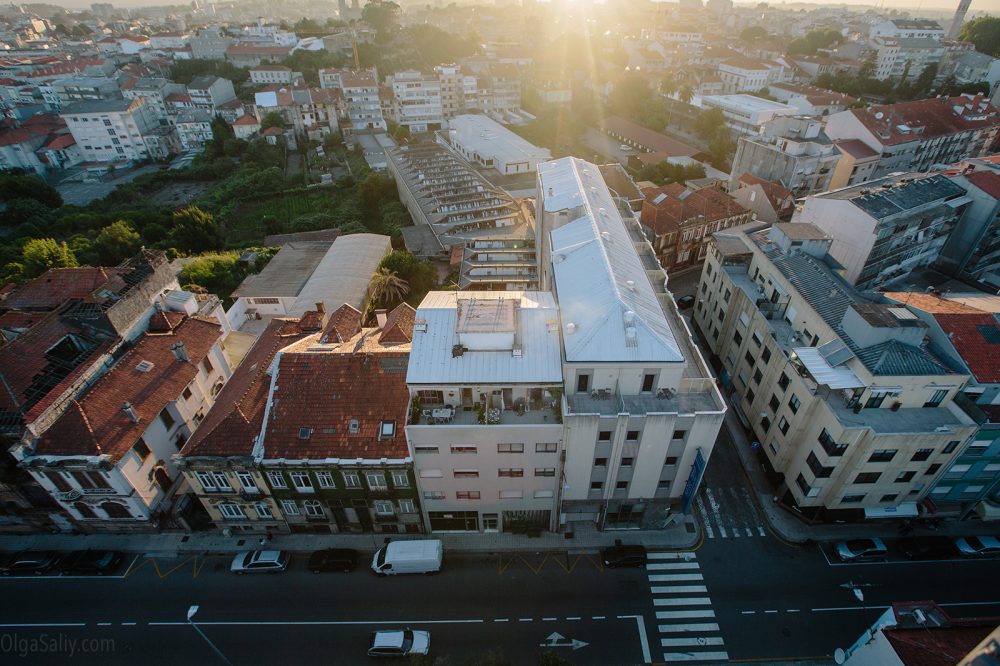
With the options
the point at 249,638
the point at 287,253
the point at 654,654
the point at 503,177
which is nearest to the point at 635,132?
the point at 503,177

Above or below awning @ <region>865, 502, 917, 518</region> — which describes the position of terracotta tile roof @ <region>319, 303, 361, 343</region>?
above

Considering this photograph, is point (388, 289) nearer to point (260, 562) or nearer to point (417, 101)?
point (260, 562)

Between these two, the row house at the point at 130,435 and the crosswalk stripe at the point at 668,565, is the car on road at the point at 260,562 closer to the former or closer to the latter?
the row house at the point at 130,435

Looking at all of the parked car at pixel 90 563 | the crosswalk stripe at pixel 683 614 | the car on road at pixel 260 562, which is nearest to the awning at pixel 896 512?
the crosswalk stripe at pixel 683 614

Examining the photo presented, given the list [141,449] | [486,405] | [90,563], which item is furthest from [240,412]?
[486,405]

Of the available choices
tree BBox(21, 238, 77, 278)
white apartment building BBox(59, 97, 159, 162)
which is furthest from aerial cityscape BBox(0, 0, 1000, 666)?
white apartment building BBox(59, 97, 159, 162)

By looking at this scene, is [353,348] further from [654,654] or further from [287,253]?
[287,253]

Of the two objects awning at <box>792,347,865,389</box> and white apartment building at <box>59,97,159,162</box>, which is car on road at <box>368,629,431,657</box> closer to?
awning at <box>792,347,865,389</box>
